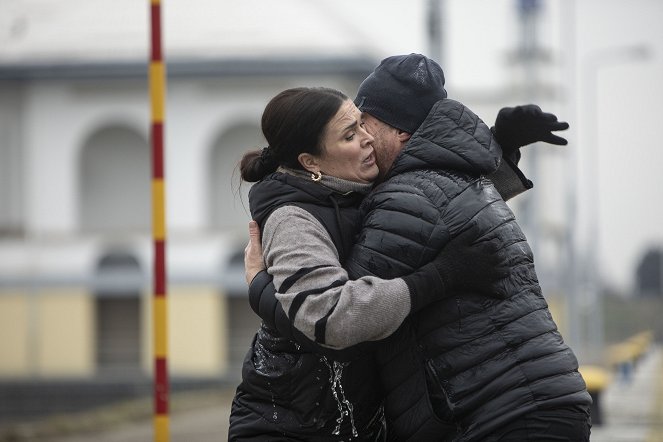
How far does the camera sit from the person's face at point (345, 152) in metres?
4.12

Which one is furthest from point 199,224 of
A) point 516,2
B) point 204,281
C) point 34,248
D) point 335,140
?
point 335,140

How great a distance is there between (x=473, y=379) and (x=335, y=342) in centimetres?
38

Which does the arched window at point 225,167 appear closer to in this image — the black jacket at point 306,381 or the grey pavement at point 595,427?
the grey pavement at point 595,427

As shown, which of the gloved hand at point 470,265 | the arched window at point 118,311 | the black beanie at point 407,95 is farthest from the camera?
the arched window at point 118,311

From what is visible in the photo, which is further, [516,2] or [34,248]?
[34,248]

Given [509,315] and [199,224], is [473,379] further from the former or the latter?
[199,224]

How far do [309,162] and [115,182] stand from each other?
154 ft

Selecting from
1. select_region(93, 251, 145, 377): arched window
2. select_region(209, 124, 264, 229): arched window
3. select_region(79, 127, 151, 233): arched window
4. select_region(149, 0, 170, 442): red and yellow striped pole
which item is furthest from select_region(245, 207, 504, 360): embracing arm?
select_region(209, 124, 264, 229): arched window

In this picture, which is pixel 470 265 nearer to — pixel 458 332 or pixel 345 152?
pixel 458 332

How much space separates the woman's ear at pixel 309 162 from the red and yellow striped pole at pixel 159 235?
177 centimetres

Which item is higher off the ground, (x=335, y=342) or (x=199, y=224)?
(x=335, y=342)

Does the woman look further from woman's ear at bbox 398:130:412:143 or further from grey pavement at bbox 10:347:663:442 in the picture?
grey pavement at bbox 10:347:663:442

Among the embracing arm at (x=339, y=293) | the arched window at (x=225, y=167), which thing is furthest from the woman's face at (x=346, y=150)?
the arched window at (x=225, y=167)

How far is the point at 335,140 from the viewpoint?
4.13m
